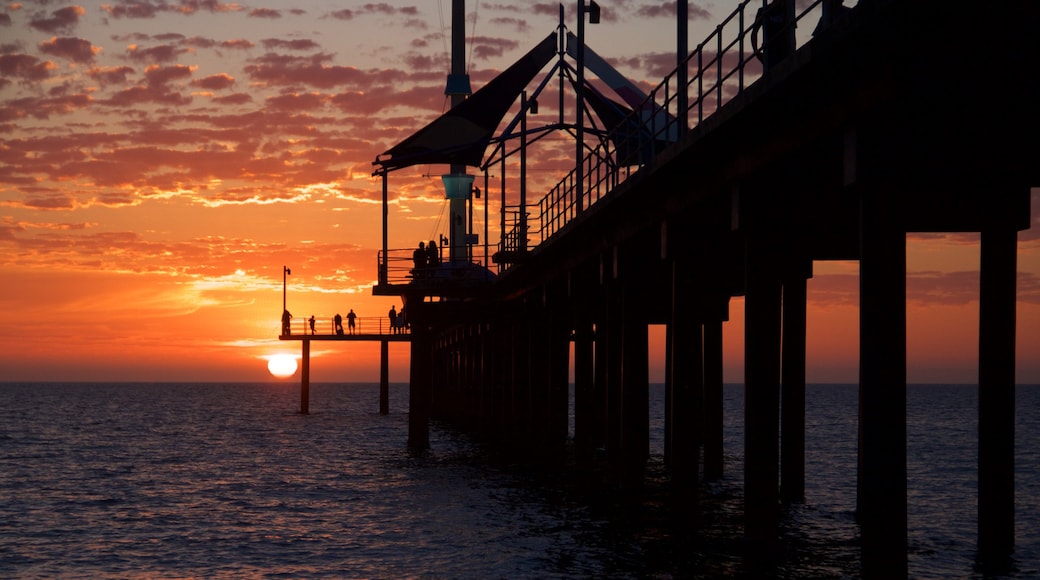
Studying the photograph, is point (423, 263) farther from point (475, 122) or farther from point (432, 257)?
point (475, 122)

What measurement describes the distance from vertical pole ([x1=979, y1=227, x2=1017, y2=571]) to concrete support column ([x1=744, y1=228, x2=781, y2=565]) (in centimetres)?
373

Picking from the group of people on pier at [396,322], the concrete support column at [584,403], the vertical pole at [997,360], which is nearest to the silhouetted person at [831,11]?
the vertical pole at [997,360]

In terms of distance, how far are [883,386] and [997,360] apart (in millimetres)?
7369

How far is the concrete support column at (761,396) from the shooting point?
19859mm

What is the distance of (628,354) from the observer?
30.5 m

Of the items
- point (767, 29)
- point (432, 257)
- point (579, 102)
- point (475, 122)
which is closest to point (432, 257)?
point (432, 257)

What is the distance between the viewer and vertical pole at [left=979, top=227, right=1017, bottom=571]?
69.5ft

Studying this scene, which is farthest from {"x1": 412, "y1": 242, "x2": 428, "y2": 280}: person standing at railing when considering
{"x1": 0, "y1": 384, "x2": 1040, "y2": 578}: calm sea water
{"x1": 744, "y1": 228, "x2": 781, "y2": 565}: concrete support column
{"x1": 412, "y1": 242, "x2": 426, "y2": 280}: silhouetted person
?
{"x1": 744, "y1": 228, "x2": 781, "y2": 565}: concrete support column

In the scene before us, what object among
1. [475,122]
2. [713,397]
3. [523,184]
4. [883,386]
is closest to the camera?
[883,386]

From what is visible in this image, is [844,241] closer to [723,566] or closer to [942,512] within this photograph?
[723,566]

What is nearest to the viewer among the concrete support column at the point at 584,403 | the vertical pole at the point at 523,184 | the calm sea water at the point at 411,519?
the calm sea water at the point at 411,519

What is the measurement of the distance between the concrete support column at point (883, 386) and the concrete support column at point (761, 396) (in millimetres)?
4590

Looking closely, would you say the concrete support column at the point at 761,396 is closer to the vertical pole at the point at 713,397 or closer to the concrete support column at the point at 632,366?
the concrete support column at the point at 632,366

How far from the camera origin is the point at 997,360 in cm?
2133
